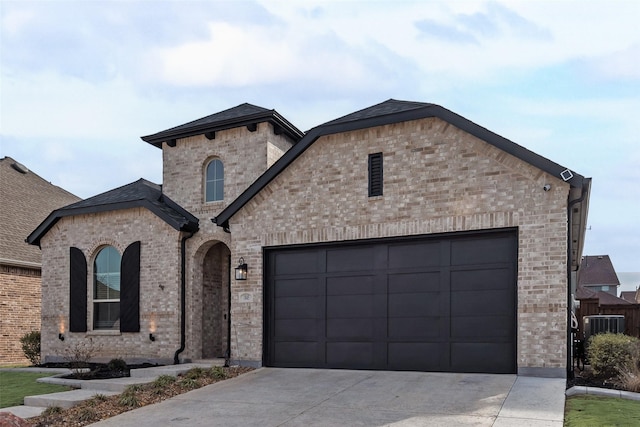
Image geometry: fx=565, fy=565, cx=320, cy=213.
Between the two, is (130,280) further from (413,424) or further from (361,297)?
(413,424)

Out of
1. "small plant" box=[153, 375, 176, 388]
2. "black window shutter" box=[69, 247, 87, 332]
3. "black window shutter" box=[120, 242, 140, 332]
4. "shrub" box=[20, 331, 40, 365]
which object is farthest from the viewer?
"shrub" box=[20, 331, 40, 365]

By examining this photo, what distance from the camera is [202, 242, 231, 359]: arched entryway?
15711 millimetres

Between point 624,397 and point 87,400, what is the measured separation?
8797 millimetres

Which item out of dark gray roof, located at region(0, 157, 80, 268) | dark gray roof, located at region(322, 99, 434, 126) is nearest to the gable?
dark gray roof, located at region(322, 99, 434, 126)

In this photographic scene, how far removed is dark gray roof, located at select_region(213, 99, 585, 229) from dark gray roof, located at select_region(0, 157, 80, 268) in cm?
976

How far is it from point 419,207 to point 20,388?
9276 mm

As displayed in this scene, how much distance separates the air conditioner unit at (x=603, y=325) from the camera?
1302cm

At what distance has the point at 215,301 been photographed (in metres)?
16.1

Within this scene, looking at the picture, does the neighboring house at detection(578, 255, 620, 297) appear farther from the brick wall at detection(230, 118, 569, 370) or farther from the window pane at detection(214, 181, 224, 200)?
the brick wall at detection(230, 118, 569, 370)

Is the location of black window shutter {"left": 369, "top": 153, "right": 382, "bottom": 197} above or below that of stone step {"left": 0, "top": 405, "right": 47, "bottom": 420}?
above

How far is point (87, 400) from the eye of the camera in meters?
9.84

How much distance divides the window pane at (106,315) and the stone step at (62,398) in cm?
542

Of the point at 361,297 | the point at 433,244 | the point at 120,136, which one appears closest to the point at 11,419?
the point at 361,297

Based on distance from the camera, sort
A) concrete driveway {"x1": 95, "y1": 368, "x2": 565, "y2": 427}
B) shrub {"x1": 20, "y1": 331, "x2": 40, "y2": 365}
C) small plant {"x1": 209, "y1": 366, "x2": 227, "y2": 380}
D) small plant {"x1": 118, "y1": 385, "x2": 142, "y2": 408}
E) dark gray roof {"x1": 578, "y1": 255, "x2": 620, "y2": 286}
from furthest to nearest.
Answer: dark gray roof {"x1": 578, "y1": 255, "x2": 620, "y2": 286} < shrub {"x1": 20, "y1": 331, "x2": 40, "y2": 365} < small plant {"x1": 209, "y1": 366, "x2": 227, "y2": 380} < small plant {"x1": 118, "y1": 385, "x2": 142, "y2": 408} < concrete driveway {"x1": 95, "y1": 368, "x2": 565, "y2": 427}
